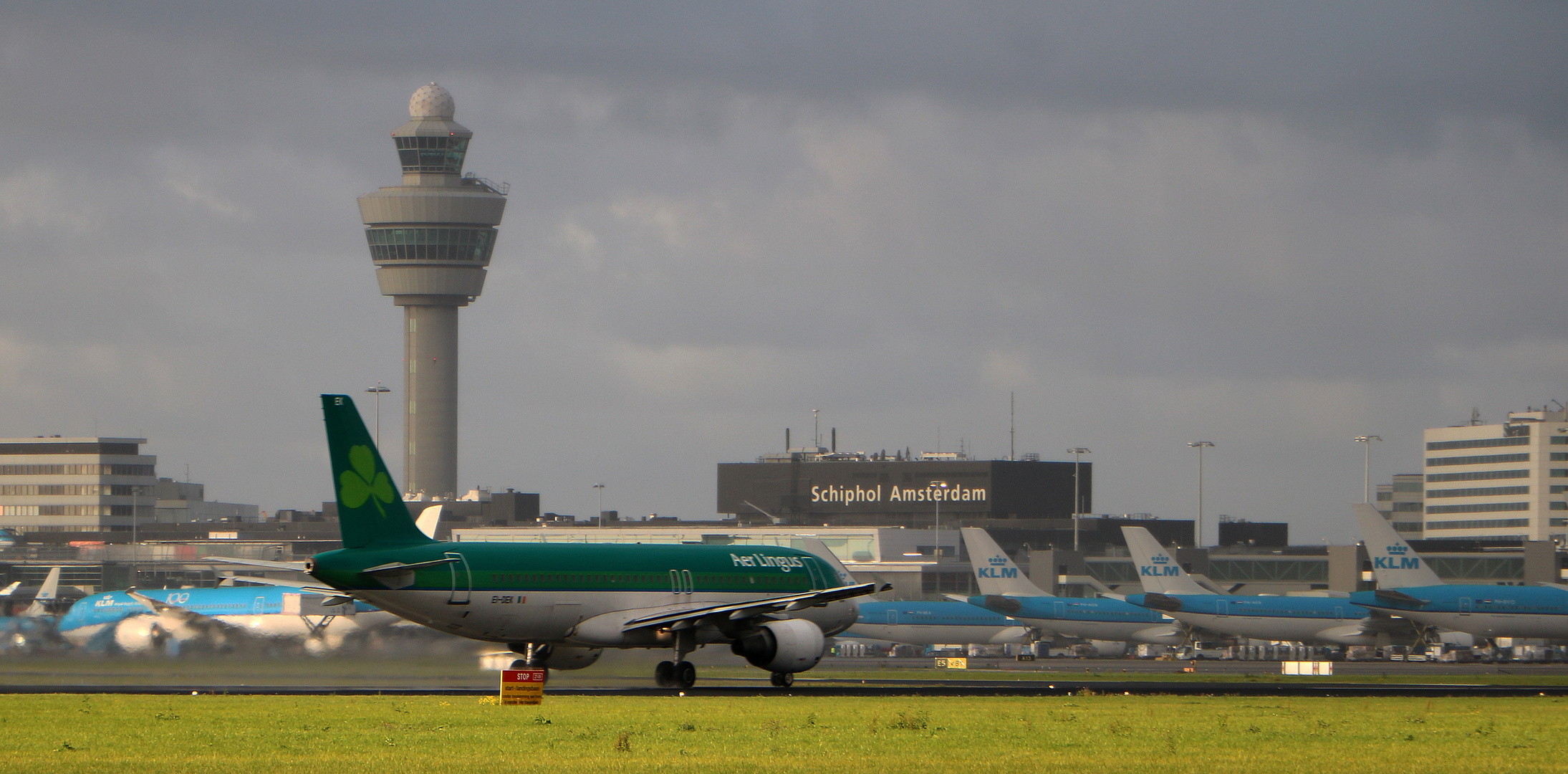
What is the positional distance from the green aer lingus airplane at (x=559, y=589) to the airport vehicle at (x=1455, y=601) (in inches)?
1995

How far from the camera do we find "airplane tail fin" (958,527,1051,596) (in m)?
117

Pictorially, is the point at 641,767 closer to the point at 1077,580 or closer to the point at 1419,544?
the point at 1077,580

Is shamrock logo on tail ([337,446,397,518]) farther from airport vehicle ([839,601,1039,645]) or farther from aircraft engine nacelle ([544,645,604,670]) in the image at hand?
airport vehicle ([839,601,1039,645])

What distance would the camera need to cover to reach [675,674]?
5362 cm

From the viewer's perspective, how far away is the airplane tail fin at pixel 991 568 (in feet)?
384

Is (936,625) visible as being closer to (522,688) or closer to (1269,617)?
(1269,617)

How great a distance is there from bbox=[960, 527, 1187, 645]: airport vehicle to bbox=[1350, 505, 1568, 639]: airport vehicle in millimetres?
16866

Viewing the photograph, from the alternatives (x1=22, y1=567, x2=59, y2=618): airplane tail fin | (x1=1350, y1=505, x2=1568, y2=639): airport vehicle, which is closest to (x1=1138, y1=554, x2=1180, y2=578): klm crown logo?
(x1=1350, y1=505, x2=1568, y2=639): airport vehicle

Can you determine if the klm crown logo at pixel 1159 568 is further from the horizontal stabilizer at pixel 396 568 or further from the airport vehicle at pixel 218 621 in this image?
the horizontal stabilizer at pixel 396 568

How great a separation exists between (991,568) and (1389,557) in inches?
1069

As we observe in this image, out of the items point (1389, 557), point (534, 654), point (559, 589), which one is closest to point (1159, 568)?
point (1389, 557)

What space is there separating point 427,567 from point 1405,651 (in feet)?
262

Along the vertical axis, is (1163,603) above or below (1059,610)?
above

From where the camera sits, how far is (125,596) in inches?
2931
